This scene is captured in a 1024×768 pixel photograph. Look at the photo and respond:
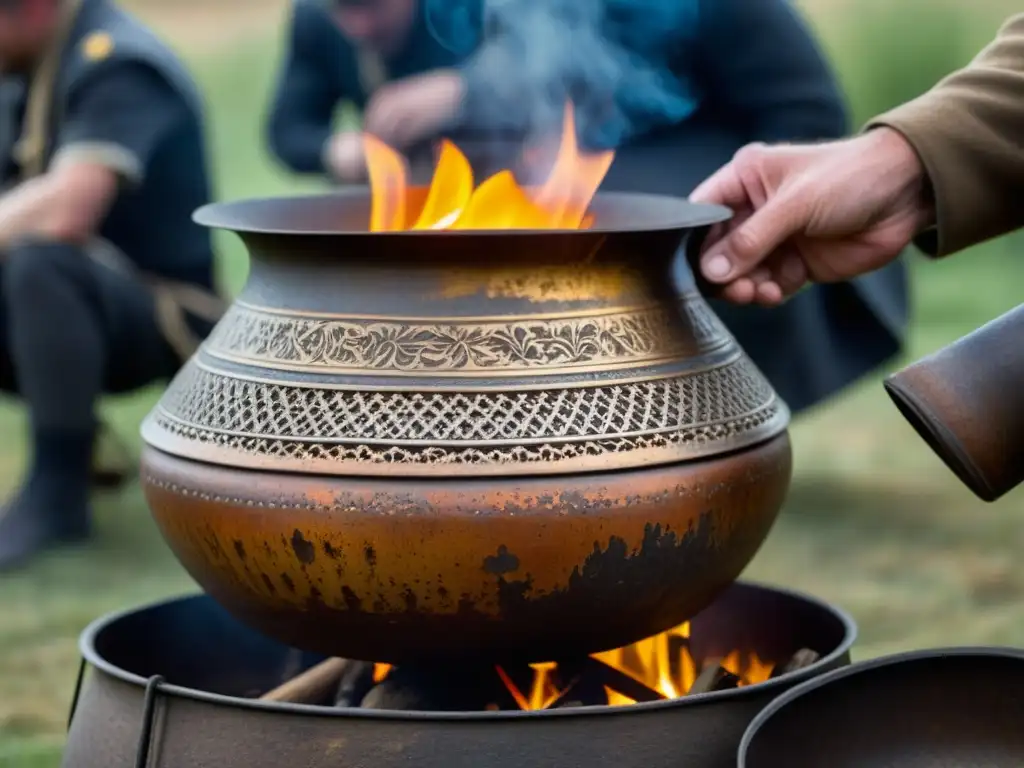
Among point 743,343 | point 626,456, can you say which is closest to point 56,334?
point 743,343

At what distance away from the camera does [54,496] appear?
463 centimetres

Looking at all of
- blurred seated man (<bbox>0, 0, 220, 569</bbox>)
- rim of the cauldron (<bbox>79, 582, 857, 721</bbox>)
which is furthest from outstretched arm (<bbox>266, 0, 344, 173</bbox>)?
rim of the cauldron (<bbox>79, 582, 857, 721</bbox>)

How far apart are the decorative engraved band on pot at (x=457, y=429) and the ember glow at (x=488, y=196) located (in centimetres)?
36

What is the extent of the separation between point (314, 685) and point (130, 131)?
2889mm

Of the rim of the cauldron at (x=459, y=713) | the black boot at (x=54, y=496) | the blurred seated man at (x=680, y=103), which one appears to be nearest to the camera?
the rim of the cauldron at (x=459, y=713)

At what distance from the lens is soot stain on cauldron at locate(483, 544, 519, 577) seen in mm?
1882

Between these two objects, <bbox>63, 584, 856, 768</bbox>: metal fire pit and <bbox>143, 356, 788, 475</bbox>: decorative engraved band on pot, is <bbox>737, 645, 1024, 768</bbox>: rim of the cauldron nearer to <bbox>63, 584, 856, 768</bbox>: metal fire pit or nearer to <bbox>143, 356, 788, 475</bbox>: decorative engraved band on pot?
<bbox>63, 584, 856, 768</bbox>: metal fire pit

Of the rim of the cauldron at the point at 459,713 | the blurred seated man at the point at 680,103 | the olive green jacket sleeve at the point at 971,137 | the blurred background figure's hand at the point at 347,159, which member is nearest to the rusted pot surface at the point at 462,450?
the rim of the cauldron at the point at 459,713

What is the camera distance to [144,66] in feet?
16.0

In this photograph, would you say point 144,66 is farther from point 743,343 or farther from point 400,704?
point 400,704

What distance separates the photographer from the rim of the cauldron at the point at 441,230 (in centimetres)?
192

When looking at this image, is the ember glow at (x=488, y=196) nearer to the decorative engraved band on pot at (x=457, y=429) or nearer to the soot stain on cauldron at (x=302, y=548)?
the decorative engraved band on pot at (x=457, y=429)

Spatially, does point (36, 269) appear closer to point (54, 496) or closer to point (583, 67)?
point (54, 496)

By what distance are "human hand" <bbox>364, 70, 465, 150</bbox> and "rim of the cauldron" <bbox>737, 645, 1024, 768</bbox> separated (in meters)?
2.70
